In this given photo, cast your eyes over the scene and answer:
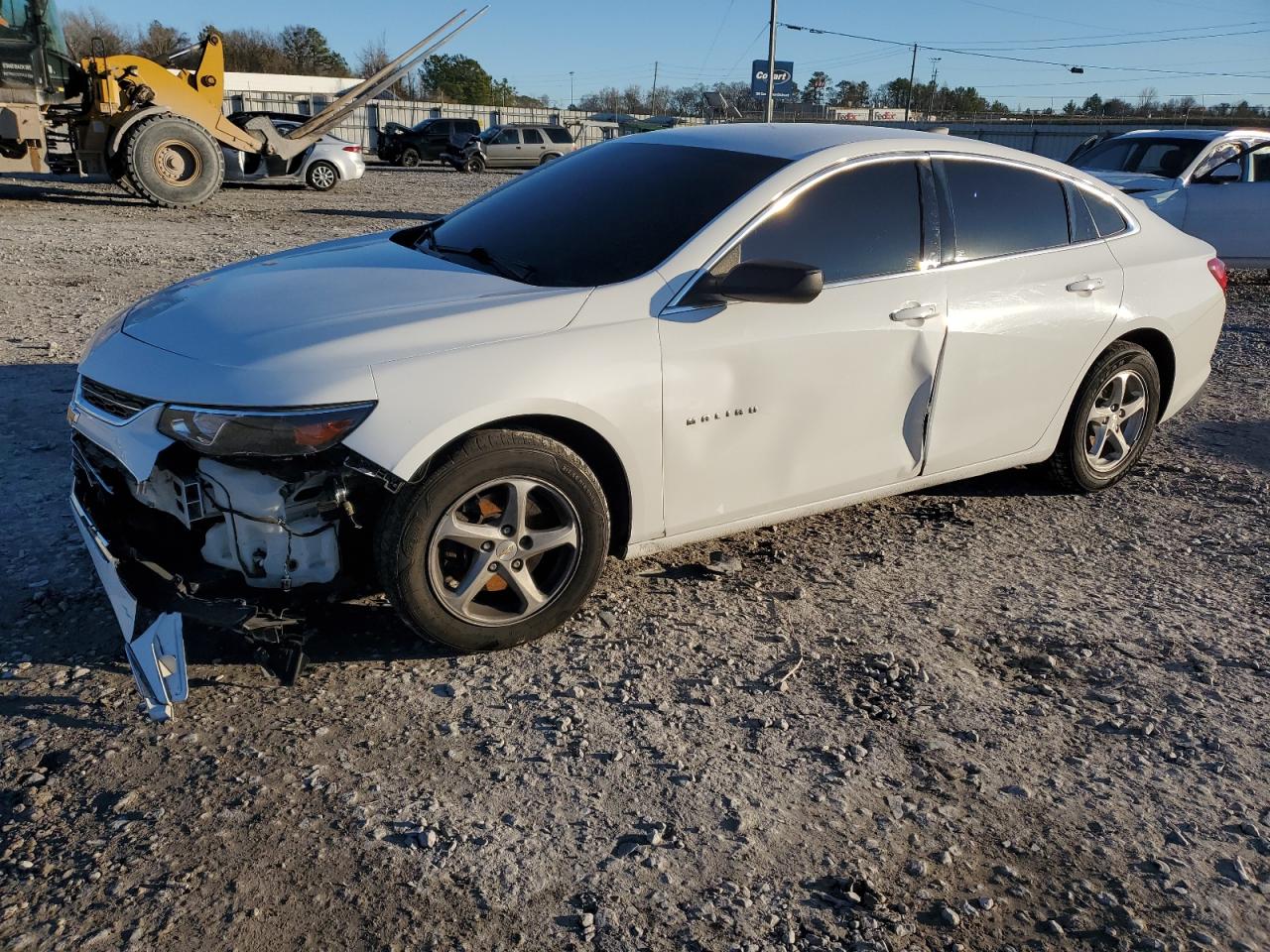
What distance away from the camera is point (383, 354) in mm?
3150

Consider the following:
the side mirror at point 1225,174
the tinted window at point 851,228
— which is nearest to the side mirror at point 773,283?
the tinted window at point 851,228

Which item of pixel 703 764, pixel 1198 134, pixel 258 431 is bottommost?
pixel 703 764

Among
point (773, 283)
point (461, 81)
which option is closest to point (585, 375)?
point (773, 283)

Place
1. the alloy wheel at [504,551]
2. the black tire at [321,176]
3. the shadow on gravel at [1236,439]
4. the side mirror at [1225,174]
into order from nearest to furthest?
the alloy wheel at [504,551] → the shadow on gravel at [1236,439] → the side mirror at [1225,174] → the black tire at [321,176]

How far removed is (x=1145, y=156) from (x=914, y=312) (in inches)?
384

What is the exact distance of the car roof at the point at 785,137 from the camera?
4176 millimetres

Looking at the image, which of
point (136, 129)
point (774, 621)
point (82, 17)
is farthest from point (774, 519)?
point (82, 17)

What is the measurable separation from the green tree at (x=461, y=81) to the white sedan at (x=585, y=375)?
93.7m

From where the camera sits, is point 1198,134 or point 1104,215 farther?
point 1198,134

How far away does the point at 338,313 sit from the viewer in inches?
133

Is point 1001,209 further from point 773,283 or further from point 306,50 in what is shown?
point 306,50

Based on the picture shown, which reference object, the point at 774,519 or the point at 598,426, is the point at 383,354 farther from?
the point at 774,519

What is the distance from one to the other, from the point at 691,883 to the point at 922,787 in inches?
31.2

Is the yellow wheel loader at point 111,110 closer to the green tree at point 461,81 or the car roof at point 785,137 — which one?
the car roof at point 785,137
